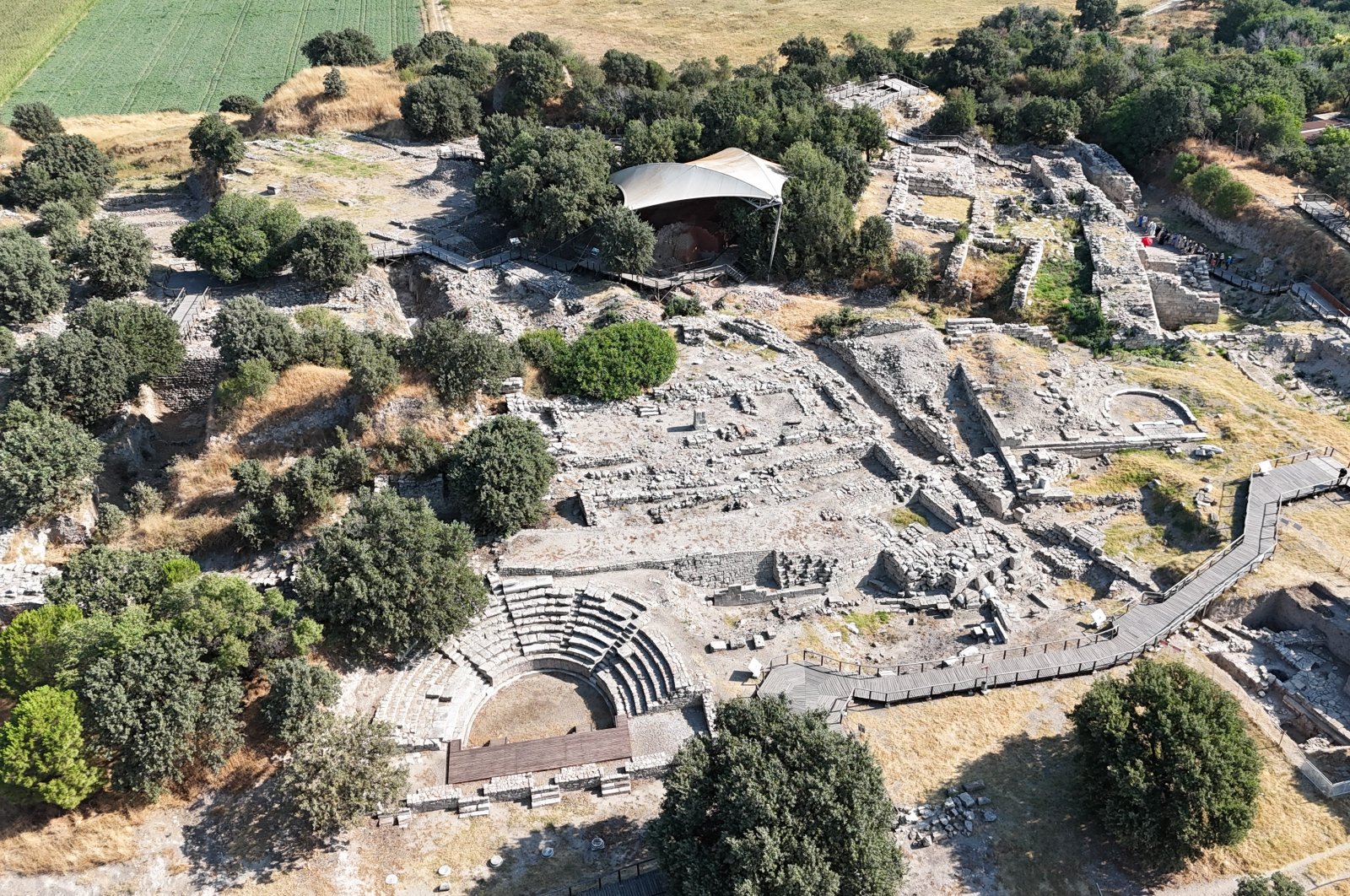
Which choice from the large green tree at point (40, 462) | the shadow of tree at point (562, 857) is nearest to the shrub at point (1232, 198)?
the shadow of tree at point (562, 857)

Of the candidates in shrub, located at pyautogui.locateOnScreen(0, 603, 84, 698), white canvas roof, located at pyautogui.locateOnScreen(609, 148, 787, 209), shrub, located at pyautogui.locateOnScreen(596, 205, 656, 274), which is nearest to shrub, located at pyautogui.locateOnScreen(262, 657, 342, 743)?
shrub, located at pyautogui.locateOnScreen(0, 603, 84, 698)

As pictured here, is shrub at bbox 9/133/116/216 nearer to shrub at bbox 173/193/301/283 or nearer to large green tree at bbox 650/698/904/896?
shrub at bbox 173/193/301/283

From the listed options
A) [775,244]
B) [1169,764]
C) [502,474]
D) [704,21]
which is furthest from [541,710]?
[704,21]

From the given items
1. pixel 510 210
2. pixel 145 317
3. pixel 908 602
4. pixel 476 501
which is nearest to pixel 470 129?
pixel 510 210

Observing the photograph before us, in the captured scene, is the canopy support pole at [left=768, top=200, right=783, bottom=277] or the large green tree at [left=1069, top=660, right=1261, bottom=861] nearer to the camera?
the large green tree at [left=1069, top=660, right=1261, bottom=861]

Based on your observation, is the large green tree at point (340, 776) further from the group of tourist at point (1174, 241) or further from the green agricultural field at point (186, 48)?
the green agricultural field at point (186, 48)

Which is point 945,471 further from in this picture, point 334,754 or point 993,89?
point 993,89
